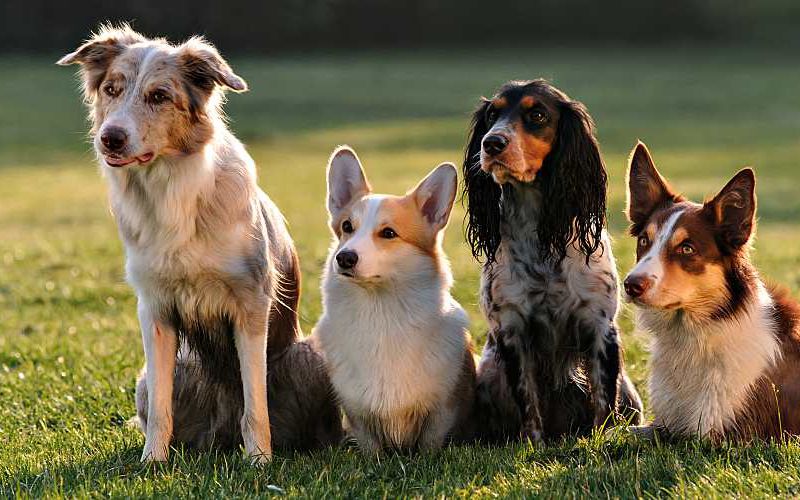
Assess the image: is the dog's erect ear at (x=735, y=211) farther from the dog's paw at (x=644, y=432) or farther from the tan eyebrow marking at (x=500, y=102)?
the tan eyebrow marking at (x=500, y=102)

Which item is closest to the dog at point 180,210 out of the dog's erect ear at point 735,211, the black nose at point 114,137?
the black nose at point 114,137

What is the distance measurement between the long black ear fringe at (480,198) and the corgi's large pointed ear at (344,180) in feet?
1.92

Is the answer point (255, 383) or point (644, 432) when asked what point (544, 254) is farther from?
point (255, 383)

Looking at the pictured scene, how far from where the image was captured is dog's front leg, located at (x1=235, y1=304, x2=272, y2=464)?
5.46 metres

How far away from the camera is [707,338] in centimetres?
535

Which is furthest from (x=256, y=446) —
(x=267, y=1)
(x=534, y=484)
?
(x=267, y=1)

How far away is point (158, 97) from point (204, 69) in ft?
0.93

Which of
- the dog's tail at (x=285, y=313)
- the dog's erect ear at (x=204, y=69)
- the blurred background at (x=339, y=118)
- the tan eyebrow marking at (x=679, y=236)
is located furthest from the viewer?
the blurred background at (x=339, y=118)

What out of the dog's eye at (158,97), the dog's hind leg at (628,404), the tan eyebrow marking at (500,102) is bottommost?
the dog's hind leg at (628,404)

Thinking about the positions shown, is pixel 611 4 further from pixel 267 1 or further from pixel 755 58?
pixel 267 1

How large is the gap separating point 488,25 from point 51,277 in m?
41.4

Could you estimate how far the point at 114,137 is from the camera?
504cm

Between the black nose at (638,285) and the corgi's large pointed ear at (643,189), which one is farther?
the corgi's large pointed ear at (643,189)

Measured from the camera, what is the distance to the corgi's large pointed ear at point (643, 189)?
18.0 feet
